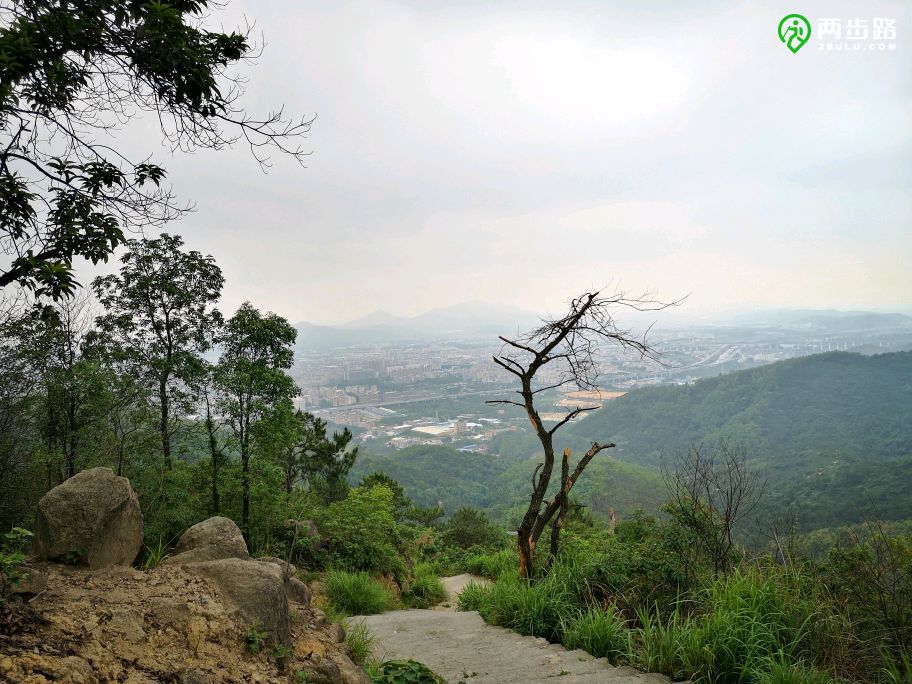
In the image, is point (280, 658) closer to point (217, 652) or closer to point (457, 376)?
point (217, 652)

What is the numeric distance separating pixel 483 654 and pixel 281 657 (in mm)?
2120

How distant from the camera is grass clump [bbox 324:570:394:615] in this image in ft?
A: 23.5

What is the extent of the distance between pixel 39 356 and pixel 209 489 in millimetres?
3813

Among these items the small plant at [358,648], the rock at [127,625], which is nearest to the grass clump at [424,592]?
the small plant at [358,648]

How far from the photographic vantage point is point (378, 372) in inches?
3268

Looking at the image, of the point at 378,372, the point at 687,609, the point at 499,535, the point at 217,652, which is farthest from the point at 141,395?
the point at 378,372

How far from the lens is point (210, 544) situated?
14.5 feet

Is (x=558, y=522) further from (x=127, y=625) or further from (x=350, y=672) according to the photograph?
(x=127, y=625)

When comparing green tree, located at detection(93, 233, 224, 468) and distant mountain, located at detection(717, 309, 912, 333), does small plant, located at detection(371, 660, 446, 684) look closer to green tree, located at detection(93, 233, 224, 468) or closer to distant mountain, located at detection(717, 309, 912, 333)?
green tree, located at detection(93, 233, 224, 468)

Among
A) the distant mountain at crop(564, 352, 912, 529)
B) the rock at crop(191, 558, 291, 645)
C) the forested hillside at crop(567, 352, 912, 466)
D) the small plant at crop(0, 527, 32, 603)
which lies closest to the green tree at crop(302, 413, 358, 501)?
the rock at crop(191, 558, 291, 645)

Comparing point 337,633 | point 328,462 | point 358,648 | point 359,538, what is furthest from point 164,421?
point 328,462

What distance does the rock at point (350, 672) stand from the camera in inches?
135

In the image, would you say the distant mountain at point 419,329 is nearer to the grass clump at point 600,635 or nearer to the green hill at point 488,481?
the green hill at point 488,481

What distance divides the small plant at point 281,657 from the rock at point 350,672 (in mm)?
384
